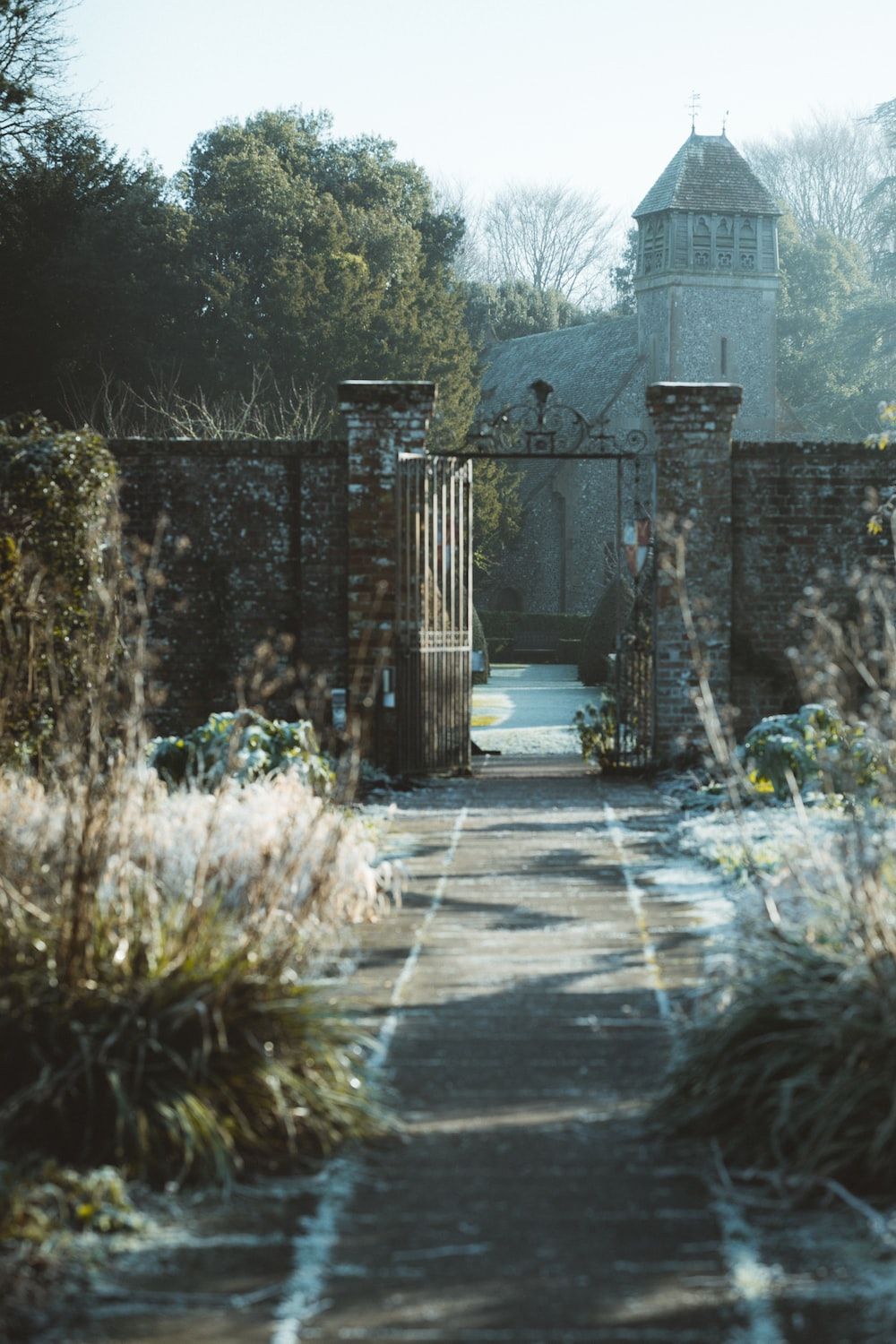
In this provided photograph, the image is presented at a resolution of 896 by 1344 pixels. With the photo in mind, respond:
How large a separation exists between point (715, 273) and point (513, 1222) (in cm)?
3945

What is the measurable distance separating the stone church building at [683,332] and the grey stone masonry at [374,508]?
29.2 meters

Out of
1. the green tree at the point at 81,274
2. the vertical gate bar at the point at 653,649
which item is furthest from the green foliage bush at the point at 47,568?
the green tree at the point at 81,274

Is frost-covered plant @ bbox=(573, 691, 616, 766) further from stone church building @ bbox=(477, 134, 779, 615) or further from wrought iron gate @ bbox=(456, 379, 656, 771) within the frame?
stone church building @ bbox=(477, 134, 779, 615)

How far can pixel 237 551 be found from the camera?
10727mm

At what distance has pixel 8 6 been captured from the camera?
20672 millimetres

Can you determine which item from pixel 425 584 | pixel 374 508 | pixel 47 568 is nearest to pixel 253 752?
pixel 47 568

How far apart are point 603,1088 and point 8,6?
20284 mm

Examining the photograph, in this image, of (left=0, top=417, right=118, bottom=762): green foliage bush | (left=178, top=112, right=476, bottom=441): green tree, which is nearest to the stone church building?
(left=178, top=112, right=476, bottom=441): green tree

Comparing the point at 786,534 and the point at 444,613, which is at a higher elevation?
the point at 786,534

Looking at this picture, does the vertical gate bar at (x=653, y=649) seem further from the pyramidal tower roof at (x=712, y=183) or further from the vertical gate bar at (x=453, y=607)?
the pyramidal tower roof at (x=712, y=183)

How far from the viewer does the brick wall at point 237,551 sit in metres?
10.7

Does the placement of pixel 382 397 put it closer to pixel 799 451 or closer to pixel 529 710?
pixel 799 451

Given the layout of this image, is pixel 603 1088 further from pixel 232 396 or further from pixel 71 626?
pixel 232 396

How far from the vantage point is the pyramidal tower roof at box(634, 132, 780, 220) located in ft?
132
